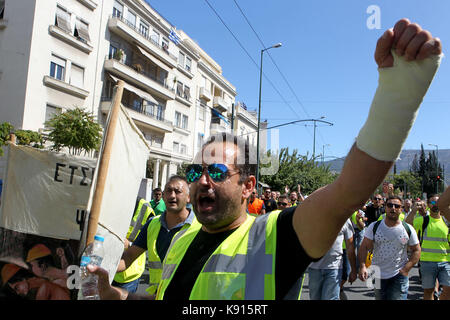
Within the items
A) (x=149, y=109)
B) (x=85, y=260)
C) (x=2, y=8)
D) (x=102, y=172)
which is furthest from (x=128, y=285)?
(x=149, y=109)

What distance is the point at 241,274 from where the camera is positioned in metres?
1.44

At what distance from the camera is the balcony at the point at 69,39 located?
69.4ft

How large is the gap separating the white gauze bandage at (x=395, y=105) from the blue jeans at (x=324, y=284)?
174 inches

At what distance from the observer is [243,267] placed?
1.45 metres

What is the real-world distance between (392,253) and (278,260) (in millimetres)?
4194

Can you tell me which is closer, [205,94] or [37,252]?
[37,252]

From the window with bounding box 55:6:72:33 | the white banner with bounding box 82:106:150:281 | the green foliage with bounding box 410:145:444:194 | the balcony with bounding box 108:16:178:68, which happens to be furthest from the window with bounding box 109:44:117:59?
the green foliage with bounding box 410:145:444:194

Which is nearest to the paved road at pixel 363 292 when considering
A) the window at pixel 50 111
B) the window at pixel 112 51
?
the window at pixel 50 111

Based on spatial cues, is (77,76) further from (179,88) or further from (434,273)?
(434,273)

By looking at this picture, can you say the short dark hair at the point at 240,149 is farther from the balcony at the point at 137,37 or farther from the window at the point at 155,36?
the window at the point at 155,36

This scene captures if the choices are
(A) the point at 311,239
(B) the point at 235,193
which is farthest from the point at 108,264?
(A) the point at 311,239

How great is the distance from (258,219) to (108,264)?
1.52 meters

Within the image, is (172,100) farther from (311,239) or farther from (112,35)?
(311,239)

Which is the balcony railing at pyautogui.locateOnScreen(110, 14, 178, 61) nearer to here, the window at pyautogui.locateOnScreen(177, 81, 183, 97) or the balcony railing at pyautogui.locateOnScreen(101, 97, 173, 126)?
the window at pyautogui.locateOnScreen(177, 81, 183, 97)
